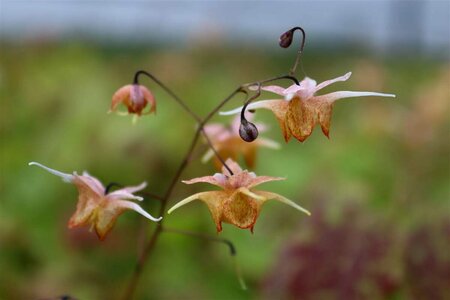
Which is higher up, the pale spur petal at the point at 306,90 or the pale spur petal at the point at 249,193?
the pale spur petal at the point at 306,90

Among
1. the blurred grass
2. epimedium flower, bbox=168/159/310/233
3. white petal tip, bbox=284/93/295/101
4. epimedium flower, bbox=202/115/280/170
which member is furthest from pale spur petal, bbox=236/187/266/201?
the blurred grass

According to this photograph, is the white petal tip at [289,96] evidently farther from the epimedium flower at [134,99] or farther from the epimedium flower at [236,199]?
the epimedium flower at [134,99]

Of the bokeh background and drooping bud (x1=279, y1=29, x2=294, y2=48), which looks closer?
drooping bud (x1=279, y1=29, x2=294, y2=48)

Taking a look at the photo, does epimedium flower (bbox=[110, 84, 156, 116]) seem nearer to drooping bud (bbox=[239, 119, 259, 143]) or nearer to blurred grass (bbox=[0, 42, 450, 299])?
drooping bud (bbox=[239, 119, 259, 143])

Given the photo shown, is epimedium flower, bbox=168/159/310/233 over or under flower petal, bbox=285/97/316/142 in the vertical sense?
under

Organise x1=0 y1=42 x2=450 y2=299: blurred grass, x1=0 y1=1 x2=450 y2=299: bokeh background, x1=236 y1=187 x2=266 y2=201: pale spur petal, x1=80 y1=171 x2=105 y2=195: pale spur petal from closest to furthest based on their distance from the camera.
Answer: x1=236 y1=187 x2=266 y2=201: pale spur petal, x1=80 y1=171 x2=105 y2=195: pale spur petal, x1=0 y1=1 x2=450 y2=299: bokeh background, x1=0 y1=42 x2=450 y2=299: blurred grass

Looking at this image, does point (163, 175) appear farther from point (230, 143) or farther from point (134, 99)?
point (134, 99)

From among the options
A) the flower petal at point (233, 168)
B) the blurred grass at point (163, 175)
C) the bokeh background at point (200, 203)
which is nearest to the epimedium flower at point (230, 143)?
the bokeh background at point (200, 203)

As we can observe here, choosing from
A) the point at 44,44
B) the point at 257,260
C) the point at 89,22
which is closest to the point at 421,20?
the point at 89,22

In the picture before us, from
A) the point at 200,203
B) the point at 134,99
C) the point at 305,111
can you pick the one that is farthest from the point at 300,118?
the point at 200,203
